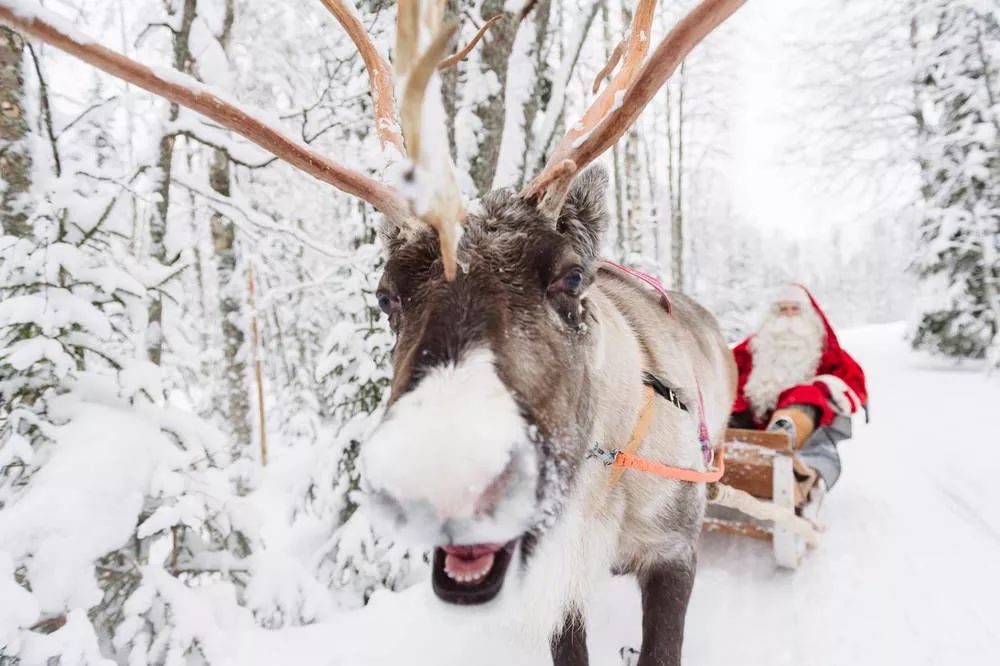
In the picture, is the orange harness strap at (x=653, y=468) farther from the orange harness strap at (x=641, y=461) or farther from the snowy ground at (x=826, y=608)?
the snowy ground at (x=826, y=608)

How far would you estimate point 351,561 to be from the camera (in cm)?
437

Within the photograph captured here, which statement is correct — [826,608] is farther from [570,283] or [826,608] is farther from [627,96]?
[627,96]

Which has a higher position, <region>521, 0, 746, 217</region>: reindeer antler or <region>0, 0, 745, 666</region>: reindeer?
<region>521, 0, 746, 217</region>: reindeer antler

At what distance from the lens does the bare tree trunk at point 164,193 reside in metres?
3.49

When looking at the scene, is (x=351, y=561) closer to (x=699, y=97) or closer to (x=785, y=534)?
(x=785, y=534)

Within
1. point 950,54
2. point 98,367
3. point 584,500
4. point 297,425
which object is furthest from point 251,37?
point 950,54

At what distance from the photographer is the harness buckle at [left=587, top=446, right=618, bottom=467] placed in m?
1.77

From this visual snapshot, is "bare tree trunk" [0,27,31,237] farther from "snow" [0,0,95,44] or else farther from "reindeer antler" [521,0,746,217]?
"reindeer antler" [521,0,746,217]

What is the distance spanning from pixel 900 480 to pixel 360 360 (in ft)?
16.8

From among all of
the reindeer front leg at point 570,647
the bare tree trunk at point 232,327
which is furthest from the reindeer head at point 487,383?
the bare tree trunk at point 232,327

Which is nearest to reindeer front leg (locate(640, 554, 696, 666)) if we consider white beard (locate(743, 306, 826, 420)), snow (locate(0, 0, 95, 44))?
snow (locate(0, 0, 95, 44))

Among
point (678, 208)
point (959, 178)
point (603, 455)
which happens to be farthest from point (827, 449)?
point (678, 208)

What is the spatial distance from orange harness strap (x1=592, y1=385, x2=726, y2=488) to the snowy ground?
0.81m

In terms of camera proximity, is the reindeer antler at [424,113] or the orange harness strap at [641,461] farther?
the orange harness strap at [641,461]
